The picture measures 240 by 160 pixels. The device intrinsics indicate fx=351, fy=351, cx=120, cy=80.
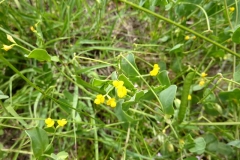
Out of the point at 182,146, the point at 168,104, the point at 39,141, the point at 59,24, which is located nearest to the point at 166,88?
the point at 168,104

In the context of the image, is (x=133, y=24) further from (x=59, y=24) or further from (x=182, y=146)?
(x=182, y=146)

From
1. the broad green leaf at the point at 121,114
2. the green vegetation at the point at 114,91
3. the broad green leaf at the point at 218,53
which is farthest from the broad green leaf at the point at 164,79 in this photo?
the broad green leaf at the point at 218,53

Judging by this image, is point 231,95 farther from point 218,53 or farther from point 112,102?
point 112,102

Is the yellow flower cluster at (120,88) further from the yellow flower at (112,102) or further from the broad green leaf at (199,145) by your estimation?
the broad green leaf at (199,145)

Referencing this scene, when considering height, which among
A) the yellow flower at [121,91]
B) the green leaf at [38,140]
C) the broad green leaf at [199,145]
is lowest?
the broad green leaf at [199,145]

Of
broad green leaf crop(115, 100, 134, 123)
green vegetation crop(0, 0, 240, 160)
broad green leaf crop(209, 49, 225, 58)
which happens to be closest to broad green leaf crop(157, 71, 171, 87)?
green vegetation crop(0, 0, 240, 160)

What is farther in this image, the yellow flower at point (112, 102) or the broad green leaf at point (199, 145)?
the broad green leaf at point (199, 145)
